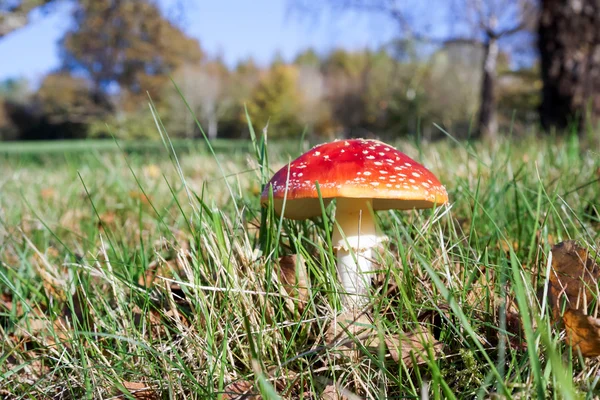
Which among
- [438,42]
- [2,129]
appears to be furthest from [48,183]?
[2,129]

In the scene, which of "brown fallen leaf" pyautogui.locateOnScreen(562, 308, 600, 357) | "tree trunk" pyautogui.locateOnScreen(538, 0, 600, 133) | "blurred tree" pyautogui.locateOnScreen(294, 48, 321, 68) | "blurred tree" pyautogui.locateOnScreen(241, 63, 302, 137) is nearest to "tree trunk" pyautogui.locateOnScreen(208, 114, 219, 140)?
"blurred tree" pyautogui.locateOnScreen(241, 63, 302, 137)

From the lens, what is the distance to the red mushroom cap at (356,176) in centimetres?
102

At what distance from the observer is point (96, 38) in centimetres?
3509

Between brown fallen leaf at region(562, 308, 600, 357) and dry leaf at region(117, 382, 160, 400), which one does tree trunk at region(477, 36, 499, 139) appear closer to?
brown fallen leaf at region(562, 308, 600, 357)

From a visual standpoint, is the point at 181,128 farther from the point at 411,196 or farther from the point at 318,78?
the point at 411,196

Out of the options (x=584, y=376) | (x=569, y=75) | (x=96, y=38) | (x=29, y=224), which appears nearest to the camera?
(x=584, y=376)

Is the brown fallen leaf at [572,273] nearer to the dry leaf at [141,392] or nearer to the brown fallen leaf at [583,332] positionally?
the brown fallen leaf at [583,332]

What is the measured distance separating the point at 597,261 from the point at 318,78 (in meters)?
44.8

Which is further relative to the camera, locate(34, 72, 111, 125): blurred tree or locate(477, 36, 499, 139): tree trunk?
locate(34, 72, 111, 125): blurred tree

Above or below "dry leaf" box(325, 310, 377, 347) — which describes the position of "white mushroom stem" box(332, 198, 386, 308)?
above

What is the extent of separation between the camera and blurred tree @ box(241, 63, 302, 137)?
38531mm

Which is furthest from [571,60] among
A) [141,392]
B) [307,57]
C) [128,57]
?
[307,57]

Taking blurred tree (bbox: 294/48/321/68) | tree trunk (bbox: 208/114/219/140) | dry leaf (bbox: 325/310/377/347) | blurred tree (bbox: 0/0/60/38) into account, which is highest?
blurred tree (bbox: 294/48/321/68)

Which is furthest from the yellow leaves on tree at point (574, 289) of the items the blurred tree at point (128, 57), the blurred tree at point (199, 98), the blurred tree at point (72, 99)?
the blurred tree at point (72, 99)
